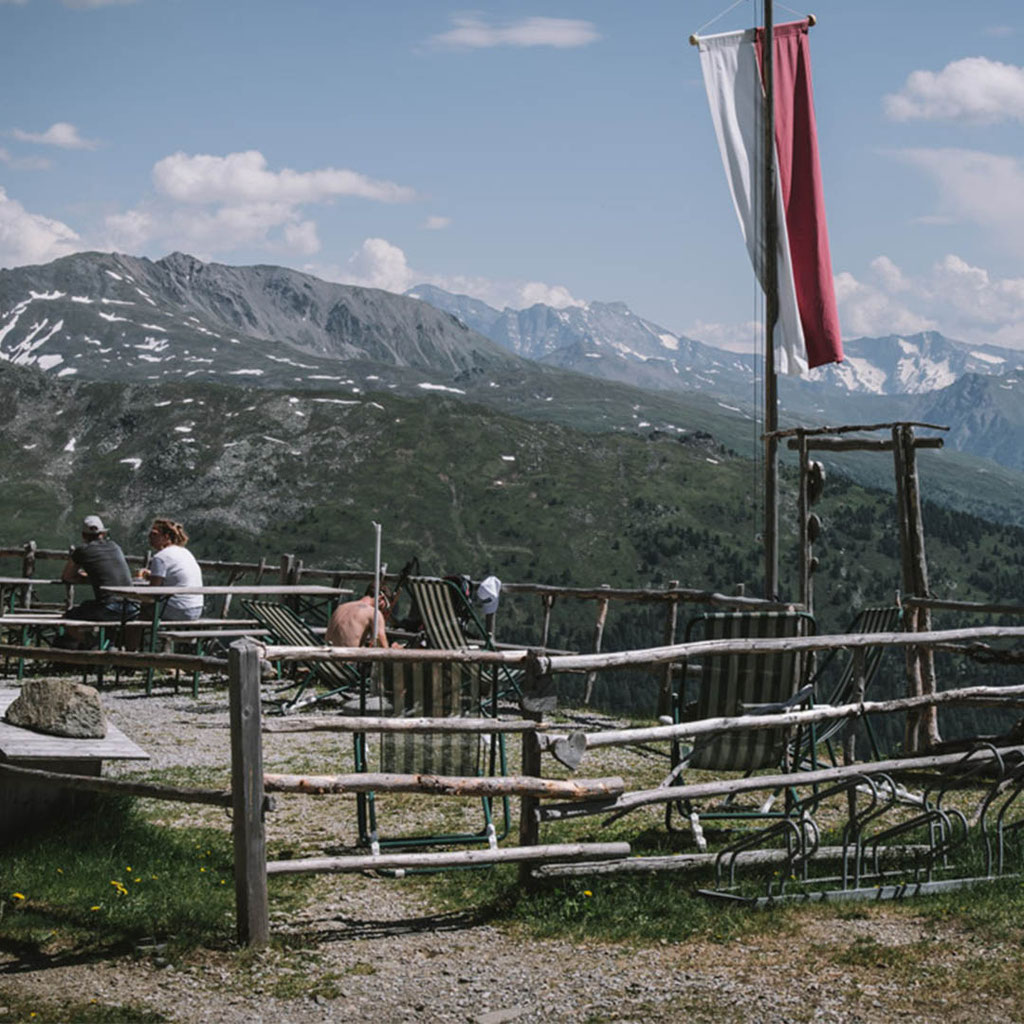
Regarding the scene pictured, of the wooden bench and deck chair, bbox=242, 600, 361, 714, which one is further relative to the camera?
deck chair, bbox=242, 600, 361, 714

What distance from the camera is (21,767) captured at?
6.12 meters

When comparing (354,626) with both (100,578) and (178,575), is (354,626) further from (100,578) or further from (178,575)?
(100,578)

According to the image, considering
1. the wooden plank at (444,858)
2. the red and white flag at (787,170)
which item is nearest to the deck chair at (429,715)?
the wooden plank at (444,858)

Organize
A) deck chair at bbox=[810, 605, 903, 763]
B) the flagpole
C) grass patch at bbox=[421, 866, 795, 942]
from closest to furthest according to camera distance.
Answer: grass patch at bbox=[421, 866, 795, 942] → deck chair at bbox=[810, 605, 903, 763] → the flagpole

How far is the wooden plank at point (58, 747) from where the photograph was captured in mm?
5836

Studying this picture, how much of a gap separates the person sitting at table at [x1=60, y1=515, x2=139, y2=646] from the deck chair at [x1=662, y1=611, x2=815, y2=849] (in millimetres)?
7169

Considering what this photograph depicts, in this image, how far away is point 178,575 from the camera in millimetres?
12758

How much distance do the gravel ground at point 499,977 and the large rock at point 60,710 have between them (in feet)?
4.79

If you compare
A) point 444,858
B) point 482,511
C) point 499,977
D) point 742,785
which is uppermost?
point 742,785

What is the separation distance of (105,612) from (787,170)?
7807 mm

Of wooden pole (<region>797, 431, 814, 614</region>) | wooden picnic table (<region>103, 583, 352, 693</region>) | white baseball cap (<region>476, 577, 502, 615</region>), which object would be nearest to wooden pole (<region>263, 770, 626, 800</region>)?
wooden pole (<region>797, 431, 814, 614</region>)

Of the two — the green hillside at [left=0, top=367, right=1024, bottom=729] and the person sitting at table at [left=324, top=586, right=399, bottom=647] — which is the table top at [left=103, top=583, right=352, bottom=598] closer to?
the person sitting at table at [left=324, top=586, right=399, bottom=647]

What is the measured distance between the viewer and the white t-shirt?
12742 millimetres

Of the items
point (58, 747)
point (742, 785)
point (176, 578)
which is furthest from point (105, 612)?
point (742, 785)
